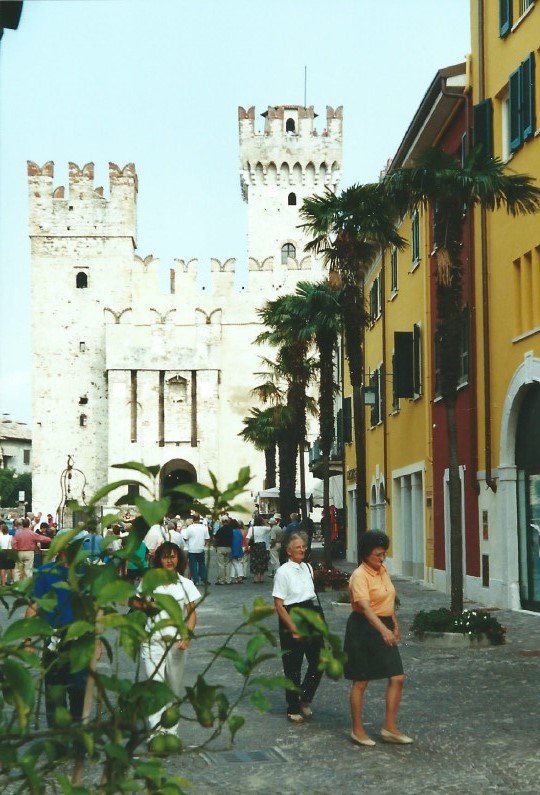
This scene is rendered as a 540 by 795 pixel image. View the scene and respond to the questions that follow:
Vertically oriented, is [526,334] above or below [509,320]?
below

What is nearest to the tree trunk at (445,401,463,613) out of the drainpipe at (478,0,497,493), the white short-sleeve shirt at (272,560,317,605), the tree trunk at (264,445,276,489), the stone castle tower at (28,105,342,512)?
the drainpipe at (478,0,497,493)

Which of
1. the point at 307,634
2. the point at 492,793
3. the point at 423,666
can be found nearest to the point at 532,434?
the point at 423,666

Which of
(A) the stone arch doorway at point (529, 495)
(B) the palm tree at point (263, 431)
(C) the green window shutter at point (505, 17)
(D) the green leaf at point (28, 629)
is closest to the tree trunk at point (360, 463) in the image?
(A) the stone arch doorway at point (529, 495)

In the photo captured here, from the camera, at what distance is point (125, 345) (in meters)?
72.4

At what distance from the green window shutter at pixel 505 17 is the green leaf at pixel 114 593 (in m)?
17.3

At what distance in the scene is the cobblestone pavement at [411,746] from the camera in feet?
24.4

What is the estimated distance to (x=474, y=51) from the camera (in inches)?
835

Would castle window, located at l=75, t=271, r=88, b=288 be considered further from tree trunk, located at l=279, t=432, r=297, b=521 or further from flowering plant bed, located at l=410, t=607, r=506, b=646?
flowering plant bed, located at l=410, t=607, r=506, b=646

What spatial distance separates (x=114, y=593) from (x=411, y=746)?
5811 mm

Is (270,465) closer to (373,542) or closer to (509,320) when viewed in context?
(509,320)

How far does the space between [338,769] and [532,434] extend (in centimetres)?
1113

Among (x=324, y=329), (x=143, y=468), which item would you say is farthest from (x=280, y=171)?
(x=143, y=468)

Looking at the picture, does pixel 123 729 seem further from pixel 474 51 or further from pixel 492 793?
pixel 474 51

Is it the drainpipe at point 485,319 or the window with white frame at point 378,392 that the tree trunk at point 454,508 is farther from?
the window with white frame at point 378,392
